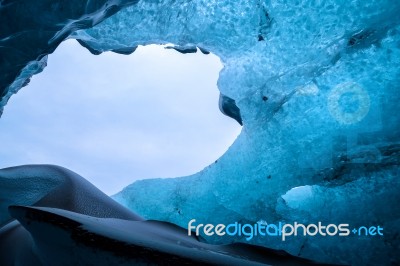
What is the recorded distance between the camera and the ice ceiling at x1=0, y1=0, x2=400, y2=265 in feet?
8.32

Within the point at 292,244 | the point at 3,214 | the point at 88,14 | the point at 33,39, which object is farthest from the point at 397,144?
the point at 3,214

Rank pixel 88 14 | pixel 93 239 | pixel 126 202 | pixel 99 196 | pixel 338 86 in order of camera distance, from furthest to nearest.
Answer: pixel 126 202 → pixel 338 86 → pixel 99 196 → pixel 88 14 → pixel 93 239

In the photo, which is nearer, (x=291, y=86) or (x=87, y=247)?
(x=87, y=247)

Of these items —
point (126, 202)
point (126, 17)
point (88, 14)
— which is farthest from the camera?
point (126, 202)

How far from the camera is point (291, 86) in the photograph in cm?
296

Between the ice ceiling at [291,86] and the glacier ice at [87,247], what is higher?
the ice ceiling at [291,86]

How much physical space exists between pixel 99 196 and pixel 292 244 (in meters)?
1.70

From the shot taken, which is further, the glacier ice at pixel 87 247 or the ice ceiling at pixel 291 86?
the ice ceiling at pixel 291 86

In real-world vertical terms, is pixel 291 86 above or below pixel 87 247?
above

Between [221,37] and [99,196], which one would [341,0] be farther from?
[99,196]

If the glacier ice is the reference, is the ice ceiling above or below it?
above

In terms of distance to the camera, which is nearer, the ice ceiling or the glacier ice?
the glacier ice

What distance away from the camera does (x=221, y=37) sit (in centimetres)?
304

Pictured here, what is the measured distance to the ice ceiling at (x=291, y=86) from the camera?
2.54m
